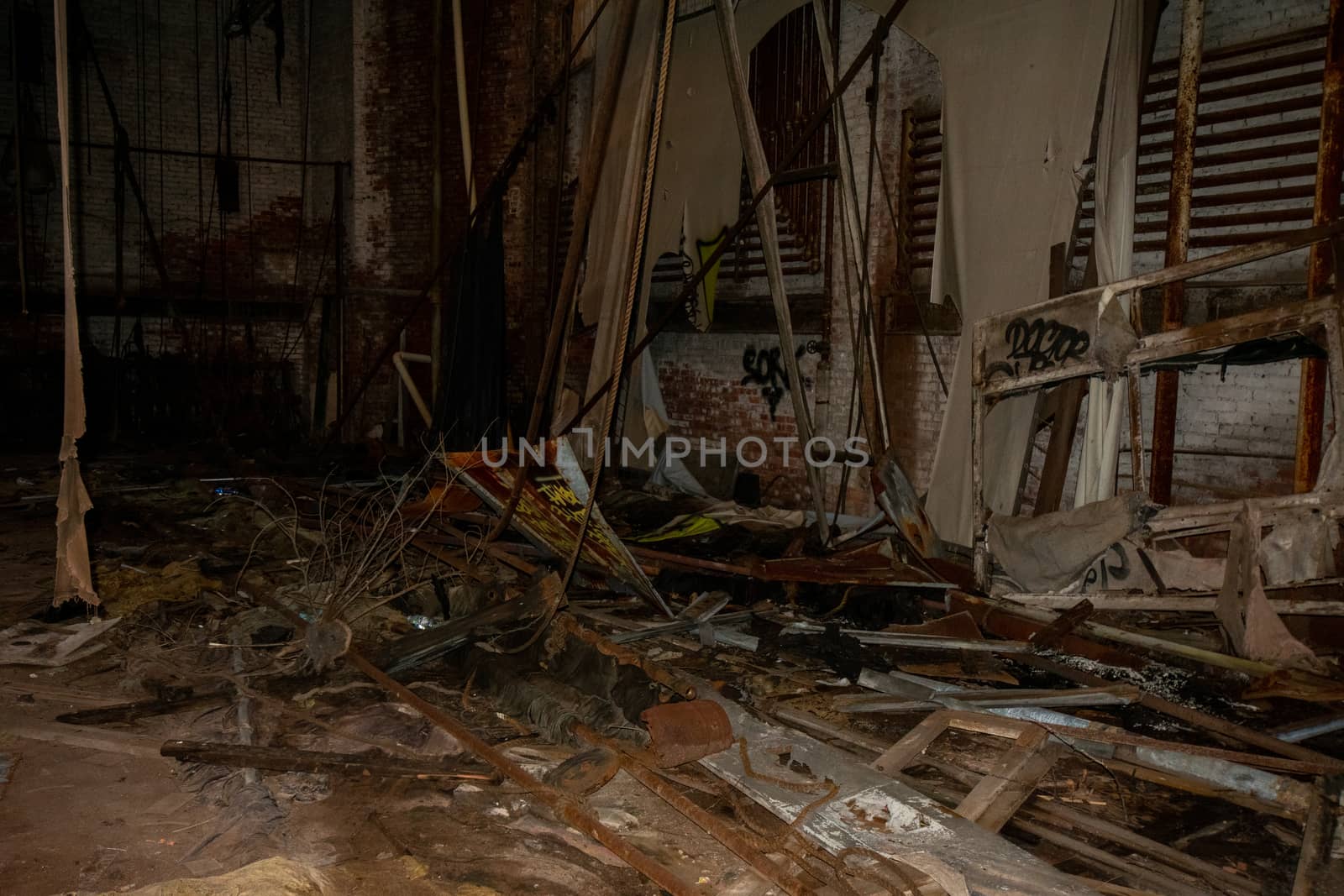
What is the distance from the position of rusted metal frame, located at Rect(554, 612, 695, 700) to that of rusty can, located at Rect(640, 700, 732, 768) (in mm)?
238

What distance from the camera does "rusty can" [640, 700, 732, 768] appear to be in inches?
139

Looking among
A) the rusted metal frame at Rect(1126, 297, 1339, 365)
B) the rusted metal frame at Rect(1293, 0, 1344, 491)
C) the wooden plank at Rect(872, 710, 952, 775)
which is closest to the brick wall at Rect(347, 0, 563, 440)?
the rusted metal frame at Rect(1126, 297, 1339, 365)

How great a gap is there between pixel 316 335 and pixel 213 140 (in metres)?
3.34

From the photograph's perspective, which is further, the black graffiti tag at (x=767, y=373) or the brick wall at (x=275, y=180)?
the brick wall at (x=275, y=180)

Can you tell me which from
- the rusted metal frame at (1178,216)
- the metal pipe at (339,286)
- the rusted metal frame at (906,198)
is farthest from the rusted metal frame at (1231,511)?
the metal pipe at (339,286)

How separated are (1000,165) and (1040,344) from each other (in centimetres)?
155

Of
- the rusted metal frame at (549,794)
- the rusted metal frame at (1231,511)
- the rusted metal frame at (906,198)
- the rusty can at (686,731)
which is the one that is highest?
the rusted metal frame at (906,198)

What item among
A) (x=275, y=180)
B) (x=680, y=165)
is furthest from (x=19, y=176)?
(x=680, y=165)

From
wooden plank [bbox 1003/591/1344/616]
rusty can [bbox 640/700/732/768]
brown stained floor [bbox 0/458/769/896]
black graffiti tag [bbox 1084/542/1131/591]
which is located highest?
black graffiti tag [bbox 1084/542/1131/591]

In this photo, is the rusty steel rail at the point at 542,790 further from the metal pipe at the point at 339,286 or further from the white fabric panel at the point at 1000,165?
the metal pipe at the point at 339,286

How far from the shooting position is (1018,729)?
3.83m

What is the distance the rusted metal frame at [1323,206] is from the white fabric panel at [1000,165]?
3.90ft

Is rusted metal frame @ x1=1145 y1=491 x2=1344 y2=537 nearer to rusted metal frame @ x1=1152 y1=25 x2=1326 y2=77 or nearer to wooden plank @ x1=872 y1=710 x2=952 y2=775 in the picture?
wooden plank @ x1=872 y1=710 x2=952 y2=775

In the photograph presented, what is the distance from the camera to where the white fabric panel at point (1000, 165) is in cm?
589
